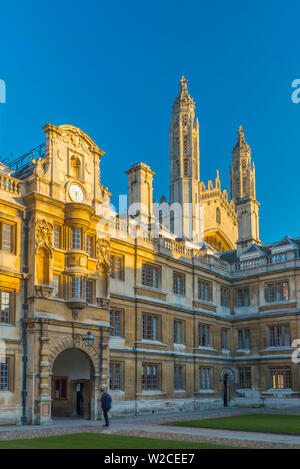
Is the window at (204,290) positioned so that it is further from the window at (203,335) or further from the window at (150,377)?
the window at (150,377)

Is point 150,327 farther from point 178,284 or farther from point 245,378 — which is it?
point 245,378

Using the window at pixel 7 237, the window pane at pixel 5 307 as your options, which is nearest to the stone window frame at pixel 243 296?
the window at pixel 7 237

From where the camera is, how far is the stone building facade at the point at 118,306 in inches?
980

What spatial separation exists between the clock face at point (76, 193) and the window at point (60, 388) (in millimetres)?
9324

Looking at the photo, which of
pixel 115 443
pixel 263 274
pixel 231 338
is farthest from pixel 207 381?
pixel 115 443

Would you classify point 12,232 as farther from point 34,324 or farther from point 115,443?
point 115,443

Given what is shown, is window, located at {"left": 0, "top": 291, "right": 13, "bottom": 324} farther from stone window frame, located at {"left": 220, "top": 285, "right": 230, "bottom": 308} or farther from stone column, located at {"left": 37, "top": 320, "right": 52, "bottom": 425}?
stone window frame, located at {"left": 220, "top": 285, "right": 230, "bottom": 308}

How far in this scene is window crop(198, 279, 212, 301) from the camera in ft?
127

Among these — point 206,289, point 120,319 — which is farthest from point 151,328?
point 206,289

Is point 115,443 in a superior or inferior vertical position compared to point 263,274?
inferior

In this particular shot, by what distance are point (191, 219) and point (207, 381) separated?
76.2 feet

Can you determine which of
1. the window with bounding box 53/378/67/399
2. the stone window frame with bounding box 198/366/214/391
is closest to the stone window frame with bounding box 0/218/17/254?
the window with bounding box 53/378/67/399
